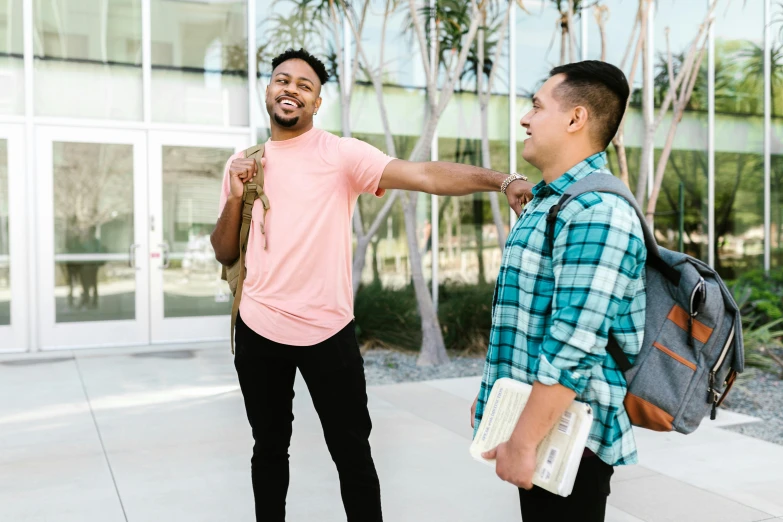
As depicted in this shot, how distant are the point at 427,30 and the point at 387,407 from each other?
4.60 meters

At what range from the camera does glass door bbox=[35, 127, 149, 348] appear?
25.6 feet

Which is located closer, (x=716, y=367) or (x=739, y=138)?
(x=716, y=367)

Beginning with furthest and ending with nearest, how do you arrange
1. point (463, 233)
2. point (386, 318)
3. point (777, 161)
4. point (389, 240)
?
point (777, 161) < point (463, 233) < point (389, 240) < point (386, 318)

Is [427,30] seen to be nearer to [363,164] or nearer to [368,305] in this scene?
[368,305]

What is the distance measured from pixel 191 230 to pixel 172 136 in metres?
1.10

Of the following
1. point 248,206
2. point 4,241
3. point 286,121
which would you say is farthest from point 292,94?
point 4,241

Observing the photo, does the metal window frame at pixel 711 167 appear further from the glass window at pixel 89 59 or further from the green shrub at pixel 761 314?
the glass window at pixel 89 59

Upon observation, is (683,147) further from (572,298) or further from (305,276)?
(572,298)

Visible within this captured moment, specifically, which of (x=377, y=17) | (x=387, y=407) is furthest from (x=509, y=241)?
(x=377, y=17)

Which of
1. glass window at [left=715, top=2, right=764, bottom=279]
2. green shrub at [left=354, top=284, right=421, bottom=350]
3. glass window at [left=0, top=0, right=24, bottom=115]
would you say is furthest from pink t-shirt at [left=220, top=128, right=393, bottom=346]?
glass window at [left=715, top=2, right=764, bottom=279]

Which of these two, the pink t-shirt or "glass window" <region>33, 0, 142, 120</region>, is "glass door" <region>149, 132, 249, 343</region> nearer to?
"glass window" <region>33, 0, 142, 120</region>

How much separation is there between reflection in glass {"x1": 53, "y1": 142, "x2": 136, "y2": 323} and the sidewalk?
7.75 ft

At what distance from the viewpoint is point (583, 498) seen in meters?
1.55

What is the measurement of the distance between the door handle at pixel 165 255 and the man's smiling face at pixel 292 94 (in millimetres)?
6245
